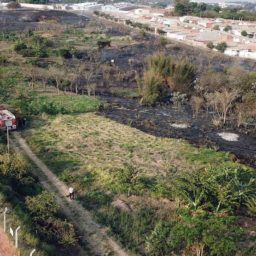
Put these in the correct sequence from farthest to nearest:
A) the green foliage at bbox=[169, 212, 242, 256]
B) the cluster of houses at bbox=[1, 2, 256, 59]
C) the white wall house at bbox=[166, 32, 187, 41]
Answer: the white wall house at bbox=[166, 32, 187, 41], the cluster of houses at bbox=[1, 2, 256, 59], the green foliage at bbox=[169, 212, 242, 256]

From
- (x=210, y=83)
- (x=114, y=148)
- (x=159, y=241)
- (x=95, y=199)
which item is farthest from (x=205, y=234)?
(x=210, y=83)

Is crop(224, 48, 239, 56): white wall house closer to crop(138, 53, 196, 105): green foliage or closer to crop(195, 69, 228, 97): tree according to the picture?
crop(195, 69, 228, 97): tree

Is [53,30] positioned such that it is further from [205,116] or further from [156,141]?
[156,141]

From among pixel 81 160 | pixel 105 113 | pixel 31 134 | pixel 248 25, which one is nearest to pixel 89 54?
pixel 105 113

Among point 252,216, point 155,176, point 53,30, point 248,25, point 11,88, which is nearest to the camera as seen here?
point 252,216

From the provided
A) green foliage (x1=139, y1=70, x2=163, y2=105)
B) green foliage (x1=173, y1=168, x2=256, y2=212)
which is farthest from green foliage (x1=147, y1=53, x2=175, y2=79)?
green foliage (x1=173, y1=168, x2=256, y2=212)
